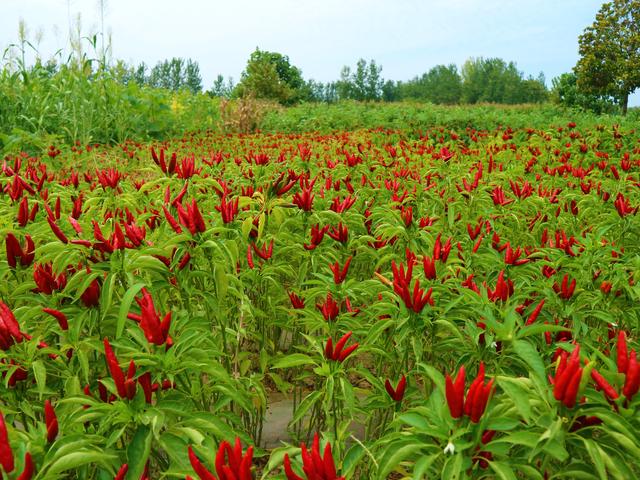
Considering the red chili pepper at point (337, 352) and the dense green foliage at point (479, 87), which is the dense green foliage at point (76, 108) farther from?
the dense green foliage at point (479, 87)

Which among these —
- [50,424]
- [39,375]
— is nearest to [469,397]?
[50,424]

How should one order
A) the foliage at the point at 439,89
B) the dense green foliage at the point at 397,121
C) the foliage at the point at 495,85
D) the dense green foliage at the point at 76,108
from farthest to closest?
1. the foliage at the point at 439,89
2. the foliage at the point at 495,85
3. the dense green foliage at the point at 397,121
4. the dense green foliage at the point at 76,108

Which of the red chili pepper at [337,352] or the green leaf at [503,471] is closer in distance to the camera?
the green leaf at [503,471]

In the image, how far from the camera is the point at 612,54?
30.7m

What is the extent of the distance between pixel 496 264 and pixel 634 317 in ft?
2.12

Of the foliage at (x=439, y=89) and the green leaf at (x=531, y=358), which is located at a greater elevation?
the foliage at (x=439, y=89)

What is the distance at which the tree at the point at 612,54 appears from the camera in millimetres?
30047

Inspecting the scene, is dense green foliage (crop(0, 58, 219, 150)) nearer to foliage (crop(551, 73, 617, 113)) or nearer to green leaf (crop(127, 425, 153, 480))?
green leaf (crop(127, 425, 153, 480))

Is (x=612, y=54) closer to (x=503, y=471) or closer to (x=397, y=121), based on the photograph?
(x=397, y=121)

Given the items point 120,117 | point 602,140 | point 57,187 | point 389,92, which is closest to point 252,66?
point 120,117

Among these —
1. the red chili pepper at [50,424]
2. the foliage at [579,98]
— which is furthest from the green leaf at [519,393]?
the foliage at [579,98]

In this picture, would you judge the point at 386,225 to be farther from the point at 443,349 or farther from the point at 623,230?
the point at 623,230

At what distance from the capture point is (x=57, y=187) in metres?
3.40

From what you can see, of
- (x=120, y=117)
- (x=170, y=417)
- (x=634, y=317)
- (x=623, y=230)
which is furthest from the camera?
(x=120, y=117)
